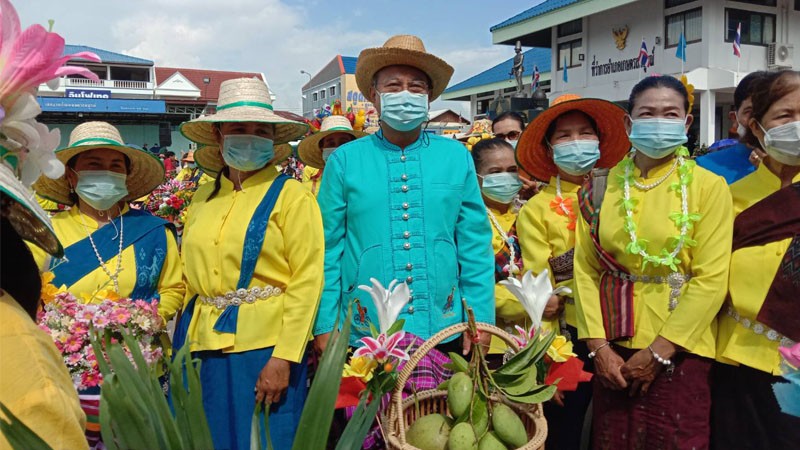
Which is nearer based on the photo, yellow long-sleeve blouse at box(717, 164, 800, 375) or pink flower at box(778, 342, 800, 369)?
pink flower at box(778, 342, 800, 369)

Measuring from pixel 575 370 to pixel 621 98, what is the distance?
23807mm

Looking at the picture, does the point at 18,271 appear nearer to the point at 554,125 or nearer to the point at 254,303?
the point at 254,303

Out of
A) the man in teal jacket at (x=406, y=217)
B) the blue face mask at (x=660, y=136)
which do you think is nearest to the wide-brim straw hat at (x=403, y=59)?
the man in teal jacket at (x=406, y=217)

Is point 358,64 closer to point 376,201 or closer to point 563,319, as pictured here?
point 376,201

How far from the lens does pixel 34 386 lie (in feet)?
3.90

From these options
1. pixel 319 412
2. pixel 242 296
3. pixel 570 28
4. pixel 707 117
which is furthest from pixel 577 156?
pixel 570 28

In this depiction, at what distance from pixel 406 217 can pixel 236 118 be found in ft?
2.79

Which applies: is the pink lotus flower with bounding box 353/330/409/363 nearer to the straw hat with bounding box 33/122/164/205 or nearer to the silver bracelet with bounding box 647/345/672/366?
the silver bracelet with bounding box 647/345/672/366

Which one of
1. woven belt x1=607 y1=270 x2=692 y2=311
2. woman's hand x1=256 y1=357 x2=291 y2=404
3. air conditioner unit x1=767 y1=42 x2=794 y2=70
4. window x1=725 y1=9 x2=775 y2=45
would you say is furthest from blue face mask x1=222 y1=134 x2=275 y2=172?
air conditioner unit x1=767 y1=42 x2=794 y2=70

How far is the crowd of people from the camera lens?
2.50 m

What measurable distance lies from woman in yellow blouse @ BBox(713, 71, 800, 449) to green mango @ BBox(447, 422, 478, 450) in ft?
3.88

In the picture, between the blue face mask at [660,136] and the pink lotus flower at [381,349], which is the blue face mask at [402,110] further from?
the pink lotus flower at [381,349]

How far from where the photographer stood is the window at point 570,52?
89.0 ft

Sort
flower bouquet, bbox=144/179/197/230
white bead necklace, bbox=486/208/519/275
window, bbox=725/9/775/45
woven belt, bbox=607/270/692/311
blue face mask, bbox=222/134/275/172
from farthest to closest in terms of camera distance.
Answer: window, bbox=725/9/775/45 → flower bouquet, bbox=144/179/197/230 → white bead necklace, bbox=486/208/519/275 → blue face mask, bbox=222/134/275/172 → woven belt, bbox=607/270/692/311
